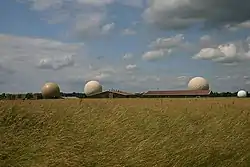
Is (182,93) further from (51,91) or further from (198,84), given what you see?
(51,91)

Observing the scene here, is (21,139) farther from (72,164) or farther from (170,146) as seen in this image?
(170,146)

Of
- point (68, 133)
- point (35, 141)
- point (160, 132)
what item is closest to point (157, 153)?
point (160, 132)

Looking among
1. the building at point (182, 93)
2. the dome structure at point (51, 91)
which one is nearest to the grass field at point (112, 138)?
the building at point (182, 93)

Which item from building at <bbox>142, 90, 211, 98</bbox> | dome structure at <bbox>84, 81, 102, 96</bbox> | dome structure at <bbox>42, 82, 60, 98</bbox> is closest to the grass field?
building at <bbox>142, 90, 211, 98</bbox>

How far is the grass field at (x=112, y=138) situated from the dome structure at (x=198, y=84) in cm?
8182

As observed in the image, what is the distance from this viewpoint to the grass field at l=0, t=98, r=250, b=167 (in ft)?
24.9

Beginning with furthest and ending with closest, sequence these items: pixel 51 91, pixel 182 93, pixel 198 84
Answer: pixel 198 84
pixel 51 91
pixel 182 93

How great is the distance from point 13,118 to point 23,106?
673 millimetres

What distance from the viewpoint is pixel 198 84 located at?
92875 millimetres

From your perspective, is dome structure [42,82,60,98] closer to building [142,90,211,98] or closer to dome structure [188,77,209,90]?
building [142,90,211,98]

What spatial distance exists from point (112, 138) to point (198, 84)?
85.9 m

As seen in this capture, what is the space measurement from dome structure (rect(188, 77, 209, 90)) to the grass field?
81.8 metres

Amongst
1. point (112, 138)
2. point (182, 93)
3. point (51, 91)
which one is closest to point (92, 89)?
point (51, 91)

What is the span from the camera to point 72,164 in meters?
7.38
